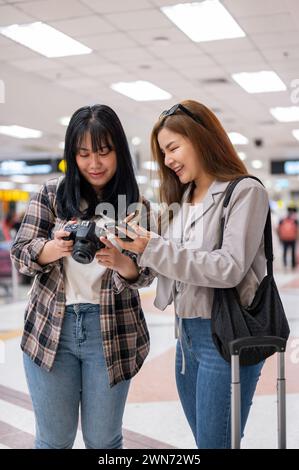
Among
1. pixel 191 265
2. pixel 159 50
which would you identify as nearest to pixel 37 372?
pixel 191 265

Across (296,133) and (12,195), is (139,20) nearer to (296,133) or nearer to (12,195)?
(296,133)

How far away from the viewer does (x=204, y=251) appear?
1.77 m

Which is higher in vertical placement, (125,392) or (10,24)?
(10,24)

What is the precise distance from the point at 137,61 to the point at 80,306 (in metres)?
7.23

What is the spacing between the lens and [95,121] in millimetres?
1871

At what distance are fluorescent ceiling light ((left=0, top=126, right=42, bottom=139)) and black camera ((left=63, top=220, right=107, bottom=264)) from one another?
12.4m

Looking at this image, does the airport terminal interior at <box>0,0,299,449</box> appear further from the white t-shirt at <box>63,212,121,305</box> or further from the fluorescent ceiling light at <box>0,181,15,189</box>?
the fluorescent ceiling light at <box>0,181,15,189</box>

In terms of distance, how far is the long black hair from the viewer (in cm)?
187

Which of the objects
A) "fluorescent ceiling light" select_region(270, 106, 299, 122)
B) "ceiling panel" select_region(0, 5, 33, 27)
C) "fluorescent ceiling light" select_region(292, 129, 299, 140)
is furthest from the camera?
"fluorescent ceiling light" select_region(292, 129, 299, 140)

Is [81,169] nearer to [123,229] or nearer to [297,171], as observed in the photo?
[123,229]

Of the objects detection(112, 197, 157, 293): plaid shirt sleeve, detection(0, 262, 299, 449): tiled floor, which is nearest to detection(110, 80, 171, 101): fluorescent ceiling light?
detection(0, 262, 299, 449): tiled floor

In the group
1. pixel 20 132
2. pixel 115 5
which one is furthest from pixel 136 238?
pixel 20 132

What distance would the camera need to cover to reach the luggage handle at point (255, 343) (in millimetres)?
1618

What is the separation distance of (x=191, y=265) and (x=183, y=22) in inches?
229
